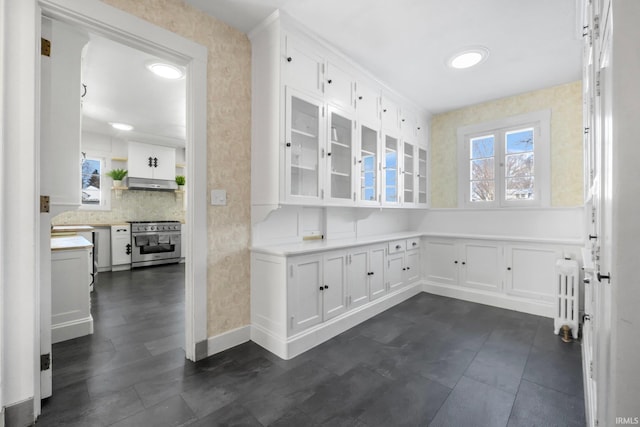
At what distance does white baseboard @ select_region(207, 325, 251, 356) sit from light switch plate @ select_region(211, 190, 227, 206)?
1.09 m

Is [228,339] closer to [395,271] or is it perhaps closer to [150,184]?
[395,271]

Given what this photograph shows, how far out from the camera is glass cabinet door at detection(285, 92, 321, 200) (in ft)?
7.89

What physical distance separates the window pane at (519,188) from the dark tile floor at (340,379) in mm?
1632

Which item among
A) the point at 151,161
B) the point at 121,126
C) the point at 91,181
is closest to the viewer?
the point at 121,126

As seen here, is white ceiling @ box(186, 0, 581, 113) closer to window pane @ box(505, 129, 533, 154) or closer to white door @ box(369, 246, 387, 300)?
window pane @ box(505, 129, 533, 154)

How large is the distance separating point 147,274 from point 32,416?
403cm

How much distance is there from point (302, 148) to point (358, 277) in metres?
1.43

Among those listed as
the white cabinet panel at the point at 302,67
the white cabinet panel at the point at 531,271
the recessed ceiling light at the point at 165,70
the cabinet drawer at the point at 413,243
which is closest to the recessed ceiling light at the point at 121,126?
the recessed ceiling light at the point at 165,70

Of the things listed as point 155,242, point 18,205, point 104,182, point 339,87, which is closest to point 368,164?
point 339,87

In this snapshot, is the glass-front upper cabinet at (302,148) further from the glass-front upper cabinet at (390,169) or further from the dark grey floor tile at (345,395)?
the dark grey floor tile at (345,395)

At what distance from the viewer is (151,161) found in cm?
616

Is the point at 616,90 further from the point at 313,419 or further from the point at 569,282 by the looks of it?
the point at 569,282

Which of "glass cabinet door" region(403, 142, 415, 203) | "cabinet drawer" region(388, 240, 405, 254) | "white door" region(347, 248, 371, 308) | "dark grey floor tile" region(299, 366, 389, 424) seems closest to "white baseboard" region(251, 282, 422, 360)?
"white door" region(347, 248, 371, 308)

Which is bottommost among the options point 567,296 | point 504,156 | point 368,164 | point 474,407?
point 474,407
